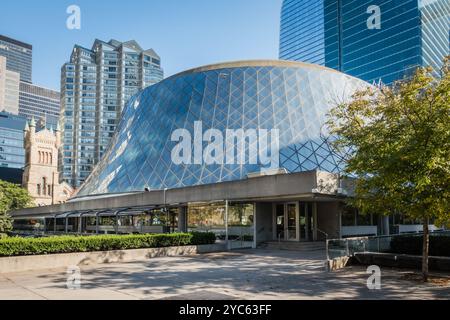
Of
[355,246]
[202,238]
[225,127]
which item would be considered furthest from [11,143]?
[355,246]

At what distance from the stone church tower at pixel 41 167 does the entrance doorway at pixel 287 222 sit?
9320cm

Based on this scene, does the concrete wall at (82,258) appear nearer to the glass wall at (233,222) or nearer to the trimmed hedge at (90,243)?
the trimmed hedge at (90,243)

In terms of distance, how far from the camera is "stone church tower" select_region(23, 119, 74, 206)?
109 metres

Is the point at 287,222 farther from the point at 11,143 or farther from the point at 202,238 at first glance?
the point at 11,143

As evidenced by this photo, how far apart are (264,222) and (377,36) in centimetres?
13845

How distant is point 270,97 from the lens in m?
46.3

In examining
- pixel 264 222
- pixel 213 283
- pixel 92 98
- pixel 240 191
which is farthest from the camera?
pixel 92 98

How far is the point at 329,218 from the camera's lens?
3077 cm
